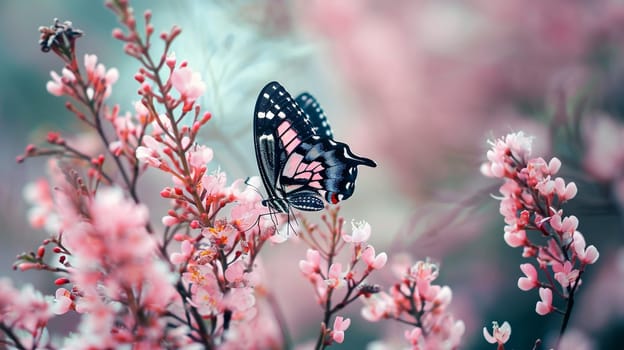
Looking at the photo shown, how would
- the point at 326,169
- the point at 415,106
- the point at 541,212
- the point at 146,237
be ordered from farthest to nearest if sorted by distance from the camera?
the point at 415,106
the point at 326,169
the point at 541,212
the point at 146,237

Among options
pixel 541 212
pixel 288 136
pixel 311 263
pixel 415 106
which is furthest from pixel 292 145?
pixel 415 106

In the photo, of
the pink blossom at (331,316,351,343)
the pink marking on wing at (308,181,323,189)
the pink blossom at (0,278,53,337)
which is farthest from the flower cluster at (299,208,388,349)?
the pink blossom at (0,278,53,337)

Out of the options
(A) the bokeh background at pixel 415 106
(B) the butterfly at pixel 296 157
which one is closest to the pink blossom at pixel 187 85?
(B) the butterfly at pixel 296 157

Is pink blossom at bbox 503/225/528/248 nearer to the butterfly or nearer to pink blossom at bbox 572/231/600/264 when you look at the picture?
pink blossom at bbox 572/231/600/264

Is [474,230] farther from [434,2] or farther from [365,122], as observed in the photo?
[434,2]

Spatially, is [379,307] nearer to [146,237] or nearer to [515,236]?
[515,236]

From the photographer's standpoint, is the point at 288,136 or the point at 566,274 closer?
the point at 566,274

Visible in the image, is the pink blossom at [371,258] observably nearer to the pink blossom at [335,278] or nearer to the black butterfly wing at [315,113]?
the pink blossom at [335,278]
